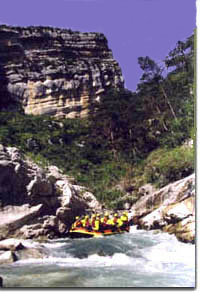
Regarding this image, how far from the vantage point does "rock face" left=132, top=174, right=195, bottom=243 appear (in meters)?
6.25

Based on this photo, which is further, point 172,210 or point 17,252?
point 172,210

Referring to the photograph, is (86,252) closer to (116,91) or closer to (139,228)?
(139,228)

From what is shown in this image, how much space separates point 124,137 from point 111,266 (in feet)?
30.6

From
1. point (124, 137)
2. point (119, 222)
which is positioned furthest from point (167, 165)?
point (124, 137)

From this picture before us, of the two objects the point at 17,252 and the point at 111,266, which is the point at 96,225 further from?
the point at 111,266

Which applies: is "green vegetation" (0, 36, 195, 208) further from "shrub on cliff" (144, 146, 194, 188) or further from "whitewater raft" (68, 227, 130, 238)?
"whitewater raft" (68, 227, 130, 238)

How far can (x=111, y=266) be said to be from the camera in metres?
5.20

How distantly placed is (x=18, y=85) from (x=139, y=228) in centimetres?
1441

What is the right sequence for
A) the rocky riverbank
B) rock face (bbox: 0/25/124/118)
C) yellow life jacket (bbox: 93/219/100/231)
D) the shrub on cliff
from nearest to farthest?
the rocky riverbank
yellow life jacket (bbox: 93/219/100/231)
the shrub on cliff
rock face (bbox: 0/25/124/118)

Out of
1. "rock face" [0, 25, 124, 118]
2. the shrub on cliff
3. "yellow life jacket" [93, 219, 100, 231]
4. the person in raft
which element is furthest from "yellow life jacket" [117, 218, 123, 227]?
"rock face" [0, 25, 124, 118]

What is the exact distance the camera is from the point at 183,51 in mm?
8367

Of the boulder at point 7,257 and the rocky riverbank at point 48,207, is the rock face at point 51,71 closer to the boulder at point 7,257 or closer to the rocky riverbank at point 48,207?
the rocky riverbank at point 48,207

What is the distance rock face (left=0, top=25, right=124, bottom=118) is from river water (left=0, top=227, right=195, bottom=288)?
43.5 ft

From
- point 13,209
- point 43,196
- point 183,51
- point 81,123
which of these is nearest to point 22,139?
point 81,123
